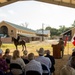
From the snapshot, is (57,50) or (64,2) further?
(64,2)

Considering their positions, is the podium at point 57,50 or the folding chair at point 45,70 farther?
the podium at point 57,50

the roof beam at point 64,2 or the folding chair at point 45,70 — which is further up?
the roof beam at point 64,2

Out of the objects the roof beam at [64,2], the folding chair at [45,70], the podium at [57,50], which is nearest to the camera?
the folding chair at [45,70]

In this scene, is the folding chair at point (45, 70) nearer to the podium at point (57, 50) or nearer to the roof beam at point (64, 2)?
the podium at point (57, 50)

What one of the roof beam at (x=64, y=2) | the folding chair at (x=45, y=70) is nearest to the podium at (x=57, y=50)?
the roof beam at (x=64, y=2)

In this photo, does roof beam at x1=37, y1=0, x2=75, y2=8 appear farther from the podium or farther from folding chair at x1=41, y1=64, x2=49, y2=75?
folding chair at x1=41, y1=64, x2=49, y2=75

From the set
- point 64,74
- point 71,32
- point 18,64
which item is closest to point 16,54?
point 18,64

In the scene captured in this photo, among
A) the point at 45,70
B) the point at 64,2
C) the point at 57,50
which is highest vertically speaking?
the point at 64,2

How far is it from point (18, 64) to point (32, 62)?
1.84ft

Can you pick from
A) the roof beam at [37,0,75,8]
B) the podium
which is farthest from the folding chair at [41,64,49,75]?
A: the roof beam at [37,0,75,8]

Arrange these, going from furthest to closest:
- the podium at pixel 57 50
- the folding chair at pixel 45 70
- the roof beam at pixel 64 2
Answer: the roof beam at pixel 64 2
the podium at pixel 57 50
the folding chair at pixel 45 70

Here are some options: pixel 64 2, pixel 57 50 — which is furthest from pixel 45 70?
pixel 64 2

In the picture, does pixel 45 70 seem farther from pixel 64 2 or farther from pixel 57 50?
pixel 64 2

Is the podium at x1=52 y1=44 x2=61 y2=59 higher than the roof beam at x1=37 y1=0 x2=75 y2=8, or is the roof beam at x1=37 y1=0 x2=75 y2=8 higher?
the roof beam at x1=37 y1=0 x2=75 y2=8
